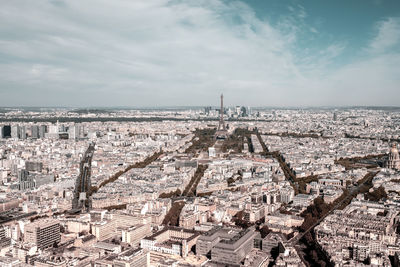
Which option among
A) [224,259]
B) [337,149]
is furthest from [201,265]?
[337,149]

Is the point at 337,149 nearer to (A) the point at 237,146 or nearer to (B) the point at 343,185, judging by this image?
(A) the point at 237,146

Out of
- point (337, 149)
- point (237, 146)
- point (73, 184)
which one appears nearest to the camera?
point (73, 184)

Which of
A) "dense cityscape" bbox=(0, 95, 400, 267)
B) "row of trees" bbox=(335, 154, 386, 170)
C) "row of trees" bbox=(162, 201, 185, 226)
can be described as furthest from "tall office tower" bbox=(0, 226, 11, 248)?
"row of trees" bbox=(335, 154, 386, 170)

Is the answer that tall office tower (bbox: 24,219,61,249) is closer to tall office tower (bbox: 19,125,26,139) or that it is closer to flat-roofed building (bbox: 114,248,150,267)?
flat-roofed building (bbox: 114,248,150,267)

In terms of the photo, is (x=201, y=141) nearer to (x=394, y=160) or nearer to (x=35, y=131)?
(x=35, y=131)

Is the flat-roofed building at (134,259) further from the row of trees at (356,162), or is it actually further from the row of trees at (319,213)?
the row of trees at (356,162)

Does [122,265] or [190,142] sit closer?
[122,265]
